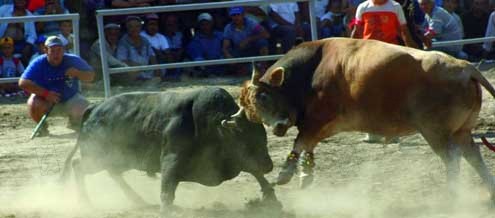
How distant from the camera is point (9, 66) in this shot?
534 inches

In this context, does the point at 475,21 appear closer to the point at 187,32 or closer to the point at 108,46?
the point at 187,32

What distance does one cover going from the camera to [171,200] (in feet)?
24.9

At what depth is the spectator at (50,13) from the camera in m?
14.2

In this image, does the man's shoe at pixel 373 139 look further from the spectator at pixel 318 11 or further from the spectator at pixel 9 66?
the spectator at pixel 9 66

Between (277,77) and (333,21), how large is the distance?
24.3ft

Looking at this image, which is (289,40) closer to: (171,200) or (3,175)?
(3,175)

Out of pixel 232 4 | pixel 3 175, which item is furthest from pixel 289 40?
pixel 3 175

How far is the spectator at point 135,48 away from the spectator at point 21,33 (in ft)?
3.64

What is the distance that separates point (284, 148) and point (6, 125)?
3.44 meters

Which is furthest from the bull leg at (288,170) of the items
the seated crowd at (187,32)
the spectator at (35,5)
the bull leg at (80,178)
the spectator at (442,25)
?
the spectator at (35,5)

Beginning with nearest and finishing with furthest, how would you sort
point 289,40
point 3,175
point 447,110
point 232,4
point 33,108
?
point 447,110 < point 3,175 < point 33,108 < point 232,4 < point 289,40

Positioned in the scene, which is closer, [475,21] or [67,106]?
[67,106]

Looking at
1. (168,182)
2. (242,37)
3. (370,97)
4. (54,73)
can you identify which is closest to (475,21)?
(242,37)

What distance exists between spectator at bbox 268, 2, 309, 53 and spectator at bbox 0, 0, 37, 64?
10.4 feet
